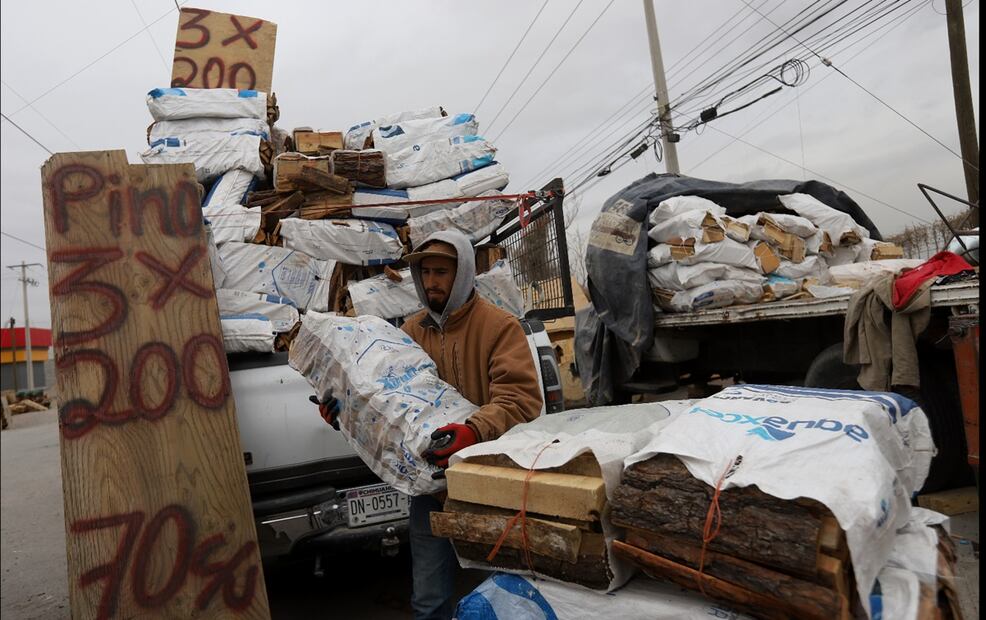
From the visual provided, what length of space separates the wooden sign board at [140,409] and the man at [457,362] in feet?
2.79

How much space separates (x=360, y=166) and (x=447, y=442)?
114 inches

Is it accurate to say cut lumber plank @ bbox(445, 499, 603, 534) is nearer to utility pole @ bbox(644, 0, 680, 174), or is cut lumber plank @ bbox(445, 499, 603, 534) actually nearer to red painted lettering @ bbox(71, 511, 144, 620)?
red painted lettering @ bbox(71, 511, 144, 620)

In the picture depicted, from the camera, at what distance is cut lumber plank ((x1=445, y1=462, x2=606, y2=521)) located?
1.56 m

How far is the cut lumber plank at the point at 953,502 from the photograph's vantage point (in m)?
3.66

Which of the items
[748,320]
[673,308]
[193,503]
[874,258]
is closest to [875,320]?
[748,320]

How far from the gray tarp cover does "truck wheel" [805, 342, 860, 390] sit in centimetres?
148

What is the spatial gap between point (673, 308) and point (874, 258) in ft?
6.62

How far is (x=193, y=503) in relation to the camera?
2.79 meters

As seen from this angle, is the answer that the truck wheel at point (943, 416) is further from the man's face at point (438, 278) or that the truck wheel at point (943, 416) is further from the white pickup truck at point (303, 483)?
the white pickup truck at point (303, 483)

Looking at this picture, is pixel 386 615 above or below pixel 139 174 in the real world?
below

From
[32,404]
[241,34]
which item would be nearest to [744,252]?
[241,34]

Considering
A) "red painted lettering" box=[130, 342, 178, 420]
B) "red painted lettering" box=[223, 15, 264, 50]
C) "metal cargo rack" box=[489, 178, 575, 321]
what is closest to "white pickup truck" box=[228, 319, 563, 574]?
"red painted lettering" box=[130, 342, 178, 420]

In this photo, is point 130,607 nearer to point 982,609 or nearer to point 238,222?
point 238,222

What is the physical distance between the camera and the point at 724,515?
135 cm
